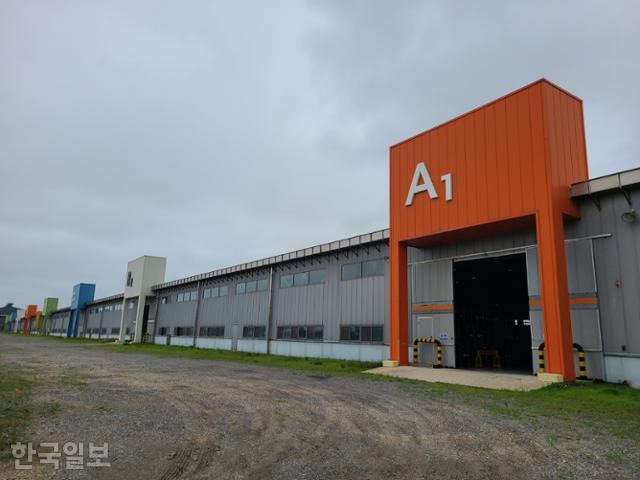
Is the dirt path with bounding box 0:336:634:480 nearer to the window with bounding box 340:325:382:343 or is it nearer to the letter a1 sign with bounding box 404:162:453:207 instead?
the letter a1 sign with bounding box 404:162:453:207

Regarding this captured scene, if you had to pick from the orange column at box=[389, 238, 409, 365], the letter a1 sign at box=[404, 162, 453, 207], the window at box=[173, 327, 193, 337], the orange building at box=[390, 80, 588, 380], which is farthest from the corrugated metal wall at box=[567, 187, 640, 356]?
the window at box=[173, 327, 193, 337]

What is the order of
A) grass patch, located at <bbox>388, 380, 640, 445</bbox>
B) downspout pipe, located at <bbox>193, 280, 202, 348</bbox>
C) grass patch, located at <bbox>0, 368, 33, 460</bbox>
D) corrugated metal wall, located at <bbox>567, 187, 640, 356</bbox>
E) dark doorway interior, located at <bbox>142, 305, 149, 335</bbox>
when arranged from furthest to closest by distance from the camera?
dark doorway interior, located at <bbox>142, 305, 149, 335</bbox>, downspout pipe, located at <bbox>193, 280, 202, 348</bbox>, corrugated metal wall, located at <bbox>567, 187, 640, 356</bbox>, grass patch, located at <bbox>388, 380, 640, 445</bbox>, grass patch, located at <bbox>0, 368, 33, 460</bbox>

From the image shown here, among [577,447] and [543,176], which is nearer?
[577,447]

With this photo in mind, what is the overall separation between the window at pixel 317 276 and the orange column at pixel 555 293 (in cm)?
1662

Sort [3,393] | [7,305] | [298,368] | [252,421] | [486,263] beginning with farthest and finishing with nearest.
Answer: [7,305], [486,263], [298,368], [3,393], [252,421]

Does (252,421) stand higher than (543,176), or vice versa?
(543,176)

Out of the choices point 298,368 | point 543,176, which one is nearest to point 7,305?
point 298,368

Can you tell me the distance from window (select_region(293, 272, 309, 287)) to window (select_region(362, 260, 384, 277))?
6.45 meters

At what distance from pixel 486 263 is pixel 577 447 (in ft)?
60.5

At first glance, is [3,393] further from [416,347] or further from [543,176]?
[543,176]

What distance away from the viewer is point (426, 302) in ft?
80.5

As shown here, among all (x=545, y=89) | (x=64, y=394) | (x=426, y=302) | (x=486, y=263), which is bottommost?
(x=64, y=394)

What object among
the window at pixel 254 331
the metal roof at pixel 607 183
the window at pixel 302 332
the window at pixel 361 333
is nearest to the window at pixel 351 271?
the window at pixel 361 333

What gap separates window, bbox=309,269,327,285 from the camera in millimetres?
32056
